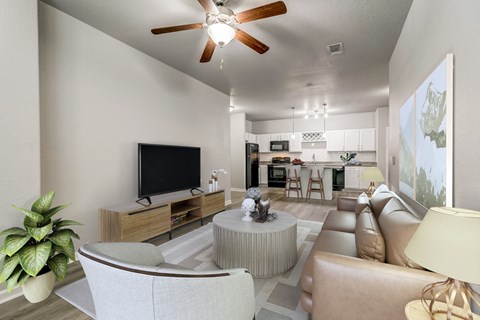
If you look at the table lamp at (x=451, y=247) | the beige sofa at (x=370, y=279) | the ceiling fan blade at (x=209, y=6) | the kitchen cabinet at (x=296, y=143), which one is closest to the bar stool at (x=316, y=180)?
the kitchen cabinet at (x=296, y=143)

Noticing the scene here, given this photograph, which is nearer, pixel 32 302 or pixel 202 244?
pixel 32 302

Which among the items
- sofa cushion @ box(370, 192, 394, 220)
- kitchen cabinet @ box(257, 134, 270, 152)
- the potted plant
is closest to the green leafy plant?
the potted plant

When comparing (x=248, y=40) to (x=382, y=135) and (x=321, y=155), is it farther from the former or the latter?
(x=321, y=155)

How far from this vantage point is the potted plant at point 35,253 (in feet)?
5.28

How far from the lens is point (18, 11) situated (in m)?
1.90

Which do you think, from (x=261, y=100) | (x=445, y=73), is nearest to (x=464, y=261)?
(x=445, y=73)

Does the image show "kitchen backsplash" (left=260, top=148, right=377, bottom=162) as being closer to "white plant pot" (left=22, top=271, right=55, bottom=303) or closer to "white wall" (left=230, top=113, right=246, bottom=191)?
"white wall" (left=230, top=113, right=246, bottom=191)

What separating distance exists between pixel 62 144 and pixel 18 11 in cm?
125

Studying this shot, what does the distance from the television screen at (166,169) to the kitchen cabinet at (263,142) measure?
16.8 feet

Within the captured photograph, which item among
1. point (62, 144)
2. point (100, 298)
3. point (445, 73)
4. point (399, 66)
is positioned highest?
point (399, 66)

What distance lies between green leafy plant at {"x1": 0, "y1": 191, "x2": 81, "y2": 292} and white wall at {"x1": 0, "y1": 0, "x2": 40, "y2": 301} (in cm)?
26

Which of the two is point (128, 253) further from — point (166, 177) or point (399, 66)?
point (399, 66)

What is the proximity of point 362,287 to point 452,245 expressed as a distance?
61 centimetres

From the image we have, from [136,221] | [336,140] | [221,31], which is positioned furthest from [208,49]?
[336,140]
